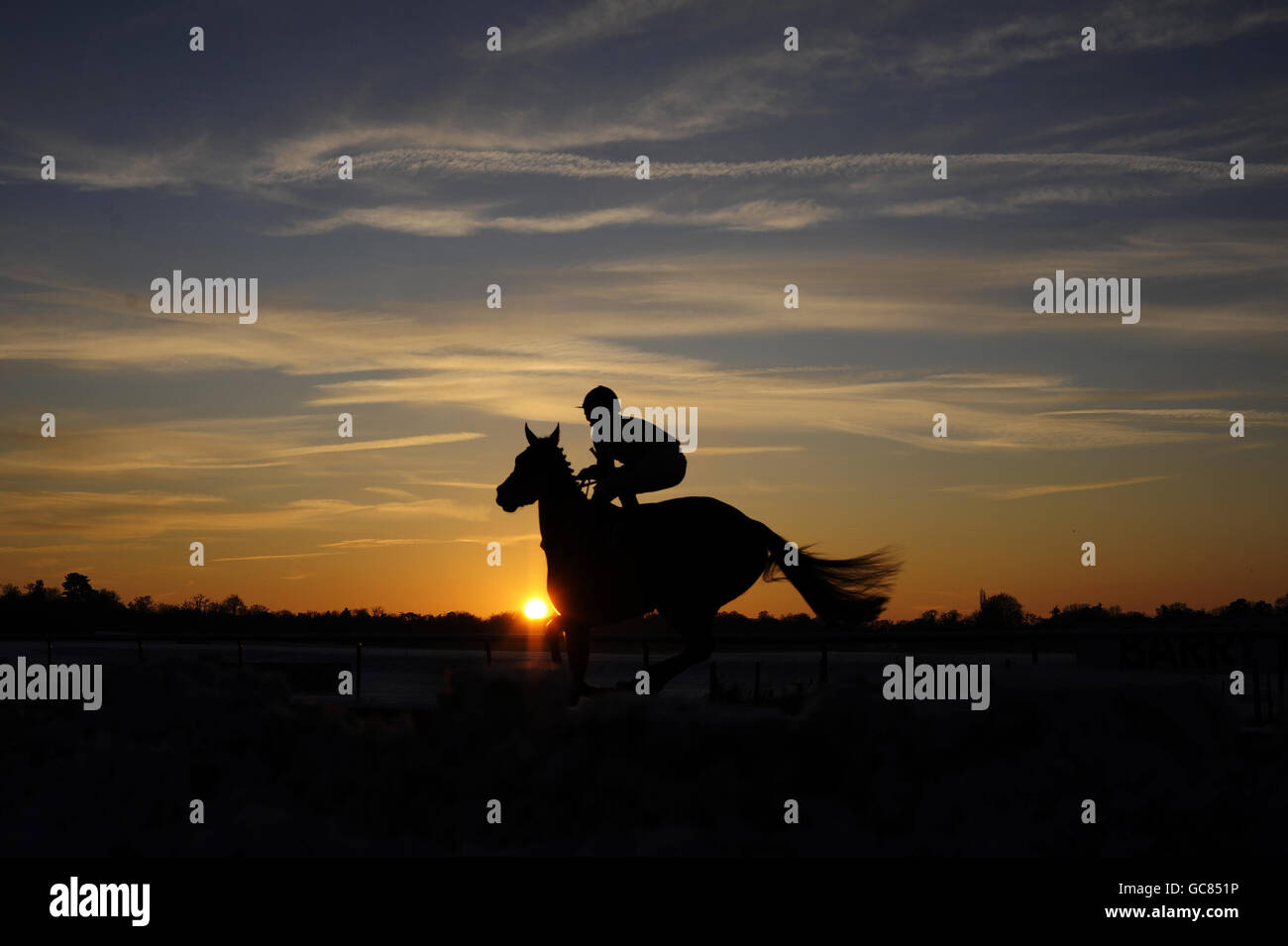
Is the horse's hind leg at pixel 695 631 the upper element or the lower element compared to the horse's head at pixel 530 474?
lower

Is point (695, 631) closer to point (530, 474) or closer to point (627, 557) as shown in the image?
point (627, 557)

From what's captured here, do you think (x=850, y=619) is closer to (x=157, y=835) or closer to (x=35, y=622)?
(x=157, y=835)

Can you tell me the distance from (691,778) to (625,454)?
2.89 meters

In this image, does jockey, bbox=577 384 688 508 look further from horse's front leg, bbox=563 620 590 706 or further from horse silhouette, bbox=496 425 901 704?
horse's front leg, bbox=563 620 590 706

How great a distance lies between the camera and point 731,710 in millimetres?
7082

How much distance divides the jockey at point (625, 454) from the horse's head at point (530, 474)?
0.26m

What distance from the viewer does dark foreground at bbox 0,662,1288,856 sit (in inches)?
245

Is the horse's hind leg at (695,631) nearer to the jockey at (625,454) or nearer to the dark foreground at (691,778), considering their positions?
the jockey at (625,454)

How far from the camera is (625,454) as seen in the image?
9.15 metres

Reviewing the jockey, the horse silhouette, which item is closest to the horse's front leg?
the horse silhouette

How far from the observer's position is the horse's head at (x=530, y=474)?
355 inches

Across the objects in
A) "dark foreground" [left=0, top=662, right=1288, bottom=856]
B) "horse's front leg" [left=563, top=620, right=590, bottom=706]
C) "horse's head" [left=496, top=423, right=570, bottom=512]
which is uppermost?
"horse's head" [left=496, top=423, right=570, bottom=512]

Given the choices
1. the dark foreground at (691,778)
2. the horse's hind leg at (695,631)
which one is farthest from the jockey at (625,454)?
the dark foreground at (691,778)
